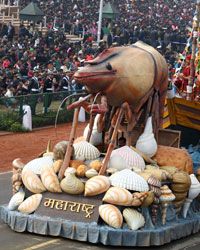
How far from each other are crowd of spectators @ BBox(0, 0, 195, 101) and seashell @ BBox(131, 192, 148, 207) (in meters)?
15.3

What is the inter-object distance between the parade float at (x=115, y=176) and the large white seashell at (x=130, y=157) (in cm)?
2

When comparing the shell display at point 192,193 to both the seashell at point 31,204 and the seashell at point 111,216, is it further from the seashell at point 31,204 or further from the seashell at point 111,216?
the seashell at point 31,204

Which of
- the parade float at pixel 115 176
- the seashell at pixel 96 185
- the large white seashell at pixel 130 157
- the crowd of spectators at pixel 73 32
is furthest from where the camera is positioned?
the crowd of spectators at pixel 73 32

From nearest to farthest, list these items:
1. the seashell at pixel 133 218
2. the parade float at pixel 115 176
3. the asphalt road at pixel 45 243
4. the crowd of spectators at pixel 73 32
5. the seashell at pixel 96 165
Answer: the asphalt road at pixel 45 243 → the seashell at pixel 133 218 → the parade float at pixel 115 176 → the seashell at pixel 96 165 → the crowd of spectators at pixel 73 32

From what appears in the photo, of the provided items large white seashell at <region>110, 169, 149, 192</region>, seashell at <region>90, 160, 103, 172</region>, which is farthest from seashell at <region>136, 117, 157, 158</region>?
large white seashell at <region>110, 169, 149, 192</region>

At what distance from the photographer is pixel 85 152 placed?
16.3m

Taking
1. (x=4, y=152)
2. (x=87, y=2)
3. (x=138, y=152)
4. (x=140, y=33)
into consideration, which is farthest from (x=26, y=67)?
(x=87, y=2)

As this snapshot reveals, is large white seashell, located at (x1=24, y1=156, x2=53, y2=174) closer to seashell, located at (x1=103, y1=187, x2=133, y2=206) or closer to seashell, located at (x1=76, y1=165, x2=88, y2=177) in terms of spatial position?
seashell, located at (x1=76, y1=165, x2=88, y2=177)

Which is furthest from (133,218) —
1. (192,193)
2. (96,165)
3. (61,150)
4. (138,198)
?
(61,150)

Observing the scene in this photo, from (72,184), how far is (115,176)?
0.92m

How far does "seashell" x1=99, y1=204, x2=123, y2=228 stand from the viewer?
1442cm

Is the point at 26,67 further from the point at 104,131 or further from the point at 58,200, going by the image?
the point at 58,200

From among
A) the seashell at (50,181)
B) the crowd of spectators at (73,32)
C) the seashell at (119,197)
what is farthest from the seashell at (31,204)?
the crowd of spectators at (73,32)

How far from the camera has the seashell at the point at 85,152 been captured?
640 inches
